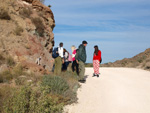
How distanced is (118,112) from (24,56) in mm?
6803

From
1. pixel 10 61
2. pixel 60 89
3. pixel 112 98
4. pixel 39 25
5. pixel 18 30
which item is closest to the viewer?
pixel 60 89

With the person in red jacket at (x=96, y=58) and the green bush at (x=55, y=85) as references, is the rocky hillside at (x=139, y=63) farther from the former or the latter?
the green bush at (x=55, y=85)

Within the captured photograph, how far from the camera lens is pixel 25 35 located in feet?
42.4

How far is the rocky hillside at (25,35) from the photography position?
1124cm

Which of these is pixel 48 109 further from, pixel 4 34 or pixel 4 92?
pixel 4 34

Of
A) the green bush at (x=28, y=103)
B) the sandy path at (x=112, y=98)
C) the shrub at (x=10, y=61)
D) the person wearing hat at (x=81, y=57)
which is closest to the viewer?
the green bush at (x=28, y=103)

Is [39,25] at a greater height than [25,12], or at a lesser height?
lesser

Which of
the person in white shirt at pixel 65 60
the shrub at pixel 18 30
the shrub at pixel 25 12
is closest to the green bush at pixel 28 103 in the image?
the person in white shirt at pixel 65 60

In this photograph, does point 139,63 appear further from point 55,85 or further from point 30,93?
point 30,93

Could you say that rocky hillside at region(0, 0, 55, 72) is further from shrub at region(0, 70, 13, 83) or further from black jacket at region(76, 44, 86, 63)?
black jacket at region(76, 44, 86, 63)

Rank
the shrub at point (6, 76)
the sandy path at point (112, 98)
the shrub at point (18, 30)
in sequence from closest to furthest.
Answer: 1. the sandy path at point (112, 98)
2. the shrub at point (6, 76)
3. the shrub at point (18, 30)

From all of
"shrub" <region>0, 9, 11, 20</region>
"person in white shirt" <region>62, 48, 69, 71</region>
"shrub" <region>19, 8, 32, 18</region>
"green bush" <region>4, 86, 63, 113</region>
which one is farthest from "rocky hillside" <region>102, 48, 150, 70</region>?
"green bush" <region>4, 86, 63, 113</region>

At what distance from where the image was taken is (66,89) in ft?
27.3

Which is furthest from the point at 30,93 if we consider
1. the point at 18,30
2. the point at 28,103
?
the point at 18,30
